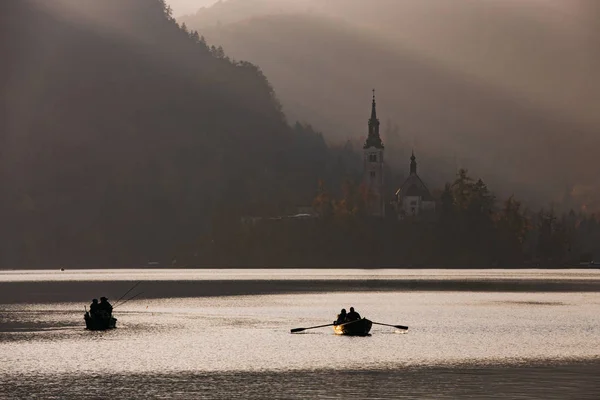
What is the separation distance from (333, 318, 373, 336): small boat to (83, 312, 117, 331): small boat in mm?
24236

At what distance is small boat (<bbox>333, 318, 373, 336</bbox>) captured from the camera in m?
105

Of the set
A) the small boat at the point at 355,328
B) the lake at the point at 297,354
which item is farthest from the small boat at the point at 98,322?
the small boat at the point at 355,328

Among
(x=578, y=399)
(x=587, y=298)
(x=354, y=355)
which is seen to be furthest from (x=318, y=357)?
(x=587, y=298)

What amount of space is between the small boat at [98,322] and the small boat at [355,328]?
24.2m

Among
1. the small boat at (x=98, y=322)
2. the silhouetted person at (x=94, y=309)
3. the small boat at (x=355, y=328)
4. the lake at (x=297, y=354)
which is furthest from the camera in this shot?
the silhouetted person at (x=94, y=309)

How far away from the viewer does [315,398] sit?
64188 millimetres

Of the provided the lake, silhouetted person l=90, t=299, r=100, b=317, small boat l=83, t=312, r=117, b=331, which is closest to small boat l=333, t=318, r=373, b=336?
the lake

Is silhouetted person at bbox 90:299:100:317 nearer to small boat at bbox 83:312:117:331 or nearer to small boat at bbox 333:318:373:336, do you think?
small boat at bbox 83:312:117:331

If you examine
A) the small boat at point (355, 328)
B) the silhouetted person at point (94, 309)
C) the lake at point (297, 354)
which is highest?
the silhouetted person at point (94, 309)

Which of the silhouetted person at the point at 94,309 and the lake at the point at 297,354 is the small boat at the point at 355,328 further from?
the silhouetted person at the point at 94,309

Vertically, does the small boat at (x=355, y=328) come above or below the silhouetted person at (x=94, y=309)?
below

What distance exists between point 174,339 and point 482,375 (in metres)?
38.3

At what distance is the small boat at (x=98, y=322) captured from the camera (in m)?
113

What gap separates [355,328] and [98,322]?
89.0 feet
